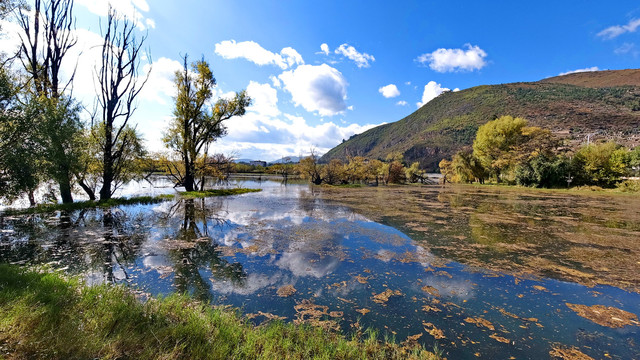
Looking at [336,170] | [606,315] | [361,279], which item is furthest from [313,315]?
[336,170]

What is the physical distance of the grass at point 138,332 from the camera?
2.47 meters

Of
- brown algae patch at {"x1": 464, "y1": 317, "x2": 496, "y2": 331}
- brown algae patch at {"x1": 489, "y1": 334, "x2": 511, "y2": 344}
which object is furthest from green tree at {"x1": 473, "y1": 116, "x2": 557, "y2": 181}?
brown algae patch at {"x1": 489, "y1": 334, "x2": 511, "y2": 344}

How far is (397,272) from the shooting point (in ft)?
19.4

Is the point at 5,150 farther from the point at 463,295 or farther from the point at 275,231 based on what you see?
the point at 463,295

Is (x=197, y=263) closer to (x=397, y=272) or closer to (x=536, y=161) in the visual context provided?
(x=397, y=272)

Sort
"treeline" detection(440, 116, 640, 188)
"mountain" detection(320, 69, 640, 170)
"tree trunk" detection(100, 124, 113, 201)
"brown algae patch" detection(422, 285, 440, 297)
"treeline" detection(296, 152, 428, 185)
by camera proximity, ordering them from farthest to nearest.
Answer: "mountain" detection(320, 69, 640, 170) → "treeline" detection(296, 152, 428, 185) → "treeline" detection(440, 116, 640, 188) → "tree trunk" detection(100, 124, 113, 201) → "brown algae patch" detection(422, 285, 440, 297)

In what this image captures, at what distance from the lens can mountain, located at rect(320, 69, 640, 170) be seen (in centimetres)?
7725

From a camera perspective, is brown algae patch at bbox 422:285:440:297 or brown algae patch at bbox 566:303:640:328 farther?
brown algae patch at bbox 422:285:440:297

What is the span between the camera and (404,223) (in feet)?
38.4

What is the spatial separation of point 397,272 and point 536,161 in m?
40.2

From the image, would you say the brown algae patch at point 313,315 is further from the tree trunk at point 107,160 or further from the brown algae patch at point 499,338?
the tree trunk at point 107,160

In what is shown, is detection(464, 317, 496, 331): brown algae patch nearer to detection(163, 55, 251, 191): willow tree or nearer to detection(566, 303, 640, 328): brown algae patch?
detection(566, 303, 640, 328): brown algae patch

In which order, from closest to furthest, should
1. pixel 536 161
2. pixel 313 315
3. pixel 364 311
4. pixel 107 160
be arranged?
1. pixel 313 315
2. pixel 364 311
3. pixel 107 160
4. pixel 536 161

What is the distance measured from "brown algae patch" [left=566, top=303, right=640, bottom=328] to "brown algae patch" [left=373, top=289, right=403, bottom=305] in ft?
10.0
